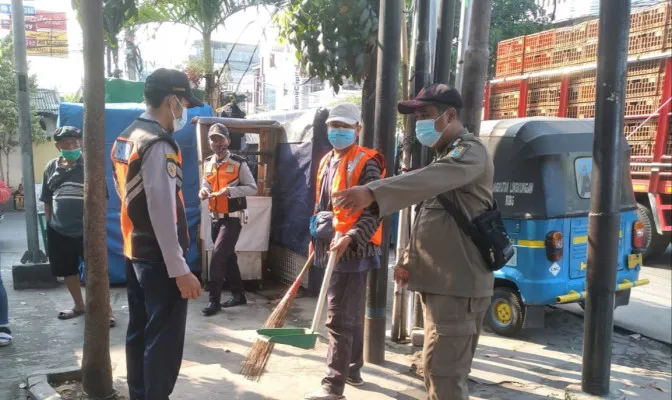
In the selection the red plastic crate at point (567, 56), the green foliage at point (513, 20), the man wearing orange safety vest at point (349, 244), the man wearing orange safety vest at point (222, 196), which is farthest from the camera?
the green foliage at point (513, 20)

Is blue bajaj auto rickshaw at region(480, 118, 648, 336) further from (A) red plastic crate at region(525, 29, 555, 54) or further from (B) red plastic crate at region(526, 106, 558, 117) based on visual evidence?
(A) red plastic crate at region(525, 29, 555, 54)

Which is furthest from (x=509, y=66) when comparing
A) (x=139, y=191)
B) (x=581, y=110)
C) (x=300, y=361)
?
(x=139, y=191)

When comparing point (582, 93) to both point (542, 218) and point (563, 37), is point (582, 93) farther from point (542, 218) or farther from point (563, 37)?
point (542, 218)

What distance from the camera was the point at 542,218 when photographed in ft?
16.4

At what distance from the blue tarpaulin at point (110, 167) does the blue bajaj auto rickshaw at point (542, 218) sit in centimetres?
354

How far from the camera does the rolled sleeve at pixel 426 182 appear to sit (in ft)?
8.14

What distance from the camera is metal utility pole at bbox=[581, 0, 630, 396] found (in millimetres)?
3584

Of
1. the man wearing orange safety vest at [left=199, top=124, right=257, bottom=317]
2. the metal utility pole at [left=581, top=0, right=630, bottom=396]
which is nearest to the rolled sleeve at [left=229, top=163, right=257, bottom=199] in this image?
the man wearing orange safety vest at [left=199, top=124, right=257, bottom=317]

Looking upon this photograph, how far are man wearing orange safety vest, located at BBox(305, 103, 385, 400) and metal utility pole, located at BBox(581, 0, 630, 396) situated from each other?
1.39 metres

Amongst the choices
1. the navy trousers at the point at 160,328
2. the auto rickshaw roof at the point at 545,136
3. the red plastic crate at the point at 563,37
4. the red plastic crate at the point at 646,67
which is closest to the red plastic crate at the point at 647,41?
the red plastic crate at the point at 646,67

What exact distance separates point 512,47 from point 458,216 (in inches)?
348

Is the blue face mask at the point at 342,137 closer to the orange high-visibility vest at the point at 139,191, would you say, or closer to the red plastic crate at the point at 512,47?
the orange high-visibility vest at the point at 139,191

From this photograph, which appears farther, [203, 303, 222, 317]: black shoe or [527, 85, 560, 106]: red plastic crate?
[527, 85, 560, 106]: red plastic crate

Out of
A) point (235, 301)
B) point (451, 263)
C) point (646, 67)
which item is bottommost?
point (235, 301)
